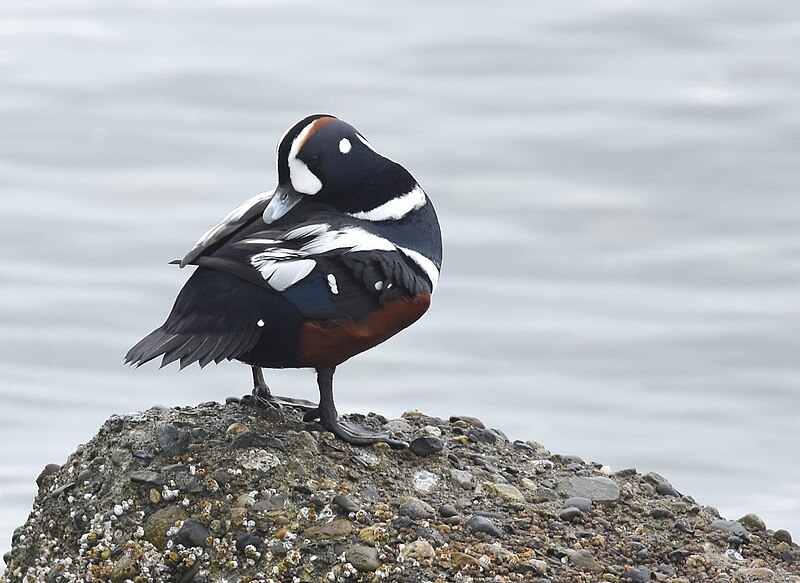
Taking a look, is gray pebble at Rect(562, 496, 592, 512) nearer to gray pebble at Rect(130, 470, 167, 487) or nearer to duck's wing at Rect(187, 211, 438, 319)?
duck's wing at Rect(187, 211, 438, 319)

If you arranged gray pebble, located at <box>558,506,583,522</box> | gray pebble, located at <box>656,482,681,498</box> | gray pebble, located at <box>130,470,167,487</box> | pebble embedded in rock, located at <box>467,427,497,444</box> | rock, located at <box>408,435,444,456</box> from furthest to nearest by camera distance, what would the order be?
pebble embedded in rock, located at <box>467,427,497,444</box> → gray pebble, located at <box>656,482,681,498</box> → rock, located at <box>408,435,444,456</box> → gray pebble, located at <box>558,506,583,522</box> → gray pebble, located at <box>130,470,167,487</box>

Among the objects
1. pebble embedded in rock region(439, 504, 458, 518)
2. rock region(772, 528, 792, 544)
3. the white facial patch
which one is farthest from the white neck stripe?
rock region(772, 528, 792, 544)

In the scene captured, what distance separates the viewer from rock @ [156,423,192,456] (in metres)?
6.34

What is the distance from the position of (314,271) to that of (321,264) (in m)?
0.05

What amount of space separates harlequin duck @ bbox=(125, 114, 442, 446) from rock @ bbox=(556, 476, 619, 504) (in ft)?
2.43

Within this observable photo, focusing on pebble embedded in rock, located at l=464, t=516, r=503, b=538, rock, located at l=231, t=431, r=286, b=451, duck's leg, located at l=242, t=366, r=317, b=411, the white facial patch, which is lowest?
pebble embedded in rock, located at l=464, t=516, r=503, b=538

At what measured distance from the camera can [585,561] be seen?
5.90 metres

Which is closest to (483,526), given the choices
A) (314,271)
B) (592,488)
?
(592,488)

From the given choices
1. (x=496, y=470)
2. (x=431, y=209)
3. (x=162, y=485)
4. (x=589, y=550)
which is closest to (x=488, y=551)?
(x=589, y=550)

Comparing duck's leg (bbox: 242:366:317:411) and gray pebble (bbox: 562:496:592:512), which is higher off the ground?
duck's leg (bbox: 242:366:317:411)

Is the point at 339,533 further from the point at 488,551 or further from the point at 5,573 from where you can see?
the point at 5,573

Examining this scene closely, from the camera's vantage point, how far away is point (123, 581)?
5.96m

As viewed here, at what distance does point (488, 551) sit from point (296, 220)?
1.66 m

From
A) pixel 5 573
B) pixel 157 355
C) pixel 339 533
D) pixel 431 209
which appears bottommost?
pixel 5 573
